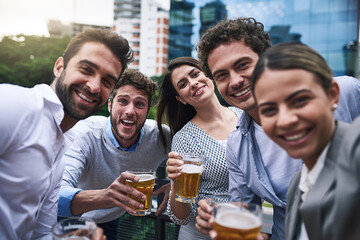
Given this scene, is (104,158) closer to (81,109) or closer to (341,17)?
(81,109)

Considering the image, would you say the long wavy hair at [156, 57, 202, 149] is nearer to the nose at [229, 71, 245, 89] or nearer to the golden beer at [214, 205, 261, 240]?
the nose at [229, 71, 245, 89]

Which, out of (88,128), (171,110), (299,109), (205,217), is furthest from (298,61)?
(88,128)

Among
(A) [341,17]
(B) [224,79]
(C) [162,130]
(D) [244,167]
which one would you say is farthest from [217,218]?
(A) [341,17]

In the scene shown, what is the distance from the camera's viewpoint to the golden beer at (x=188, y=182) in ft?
6.73

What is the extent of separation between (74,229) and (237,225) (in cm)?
73

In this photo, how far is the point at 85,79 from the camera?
1.96m

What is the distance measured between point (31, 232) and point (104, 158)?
3.75 feet

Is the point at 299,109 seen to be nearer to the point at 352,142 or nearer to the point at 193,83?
the point at 352,142

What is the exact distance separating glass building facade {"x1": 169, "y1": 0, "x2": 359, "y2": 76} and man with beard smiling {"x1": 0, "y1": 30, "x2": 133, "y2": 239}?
36.1m

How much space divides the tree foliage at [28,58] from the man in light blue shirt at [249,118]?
21.3m

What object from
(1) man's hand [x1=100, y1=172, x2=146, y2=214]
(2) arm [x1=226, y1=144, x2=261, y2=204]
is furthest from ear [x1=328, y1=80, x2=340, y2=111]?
(1) man's hand [x1=100, y1=172, x2=146, y2=214]

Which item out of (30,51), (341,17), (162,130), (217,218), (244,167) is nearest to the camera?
(217,218)

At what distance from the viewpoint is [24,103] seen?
153 cm

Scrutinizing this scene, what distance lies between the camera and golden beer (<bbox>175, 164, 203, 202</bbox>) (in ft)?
6.73
